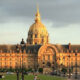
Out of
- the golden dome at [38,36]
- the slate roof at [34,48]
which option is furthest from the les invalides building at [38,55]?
the golden dome at [38,36]

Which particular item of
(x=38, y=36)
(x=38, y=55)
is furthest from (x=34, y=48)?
(x=38, y=36)

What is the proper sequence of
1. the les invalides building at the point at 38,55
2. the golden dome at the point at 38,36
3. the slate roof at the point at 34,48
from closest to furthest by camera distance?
the les invalides building at the point at 38,55 < the slate roof at the point at 34,48 < the golden dome at the point at 38,36

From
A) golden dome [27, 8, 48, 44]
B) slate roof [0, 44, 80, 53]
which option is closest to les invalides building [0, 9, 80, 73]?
slate roof [0, 44, 80, 53]

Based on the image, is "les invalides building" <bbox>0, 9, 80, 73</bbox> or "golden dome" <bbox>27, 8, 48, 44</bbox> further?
"golden dome" <bbox>27, 8, 48, 44</bbox>

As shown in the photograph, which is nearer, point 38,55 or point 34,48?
point 38,55

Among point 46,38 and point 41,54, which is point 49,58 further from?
point 46,38

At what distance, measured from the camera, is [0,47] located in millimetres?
171000

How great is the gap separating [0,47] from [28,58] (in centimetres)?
1008

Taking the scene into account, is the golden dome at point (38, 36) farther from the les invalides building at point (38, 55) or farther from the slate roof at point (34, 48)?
the les invalides building at point (38, 55)

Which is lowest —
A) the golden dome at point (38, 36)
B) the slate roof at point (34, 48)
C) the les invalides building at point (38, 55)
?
the les invalides building at point (38, 55)

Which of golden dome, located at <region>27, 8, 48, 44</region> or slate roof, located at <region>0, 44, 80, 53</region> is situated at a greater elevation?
golden dome, located at <region>27, 8, 48, 44</region>

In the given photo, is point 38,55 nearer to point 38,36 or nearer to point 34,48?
point 34,48

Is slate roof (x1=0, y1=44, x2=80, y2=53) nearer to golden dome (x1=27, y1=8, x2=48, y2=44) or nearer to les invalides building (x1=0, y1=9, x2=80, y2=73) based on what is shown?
les invalides building (x1=0, y1=9, x2=80, y2=73)

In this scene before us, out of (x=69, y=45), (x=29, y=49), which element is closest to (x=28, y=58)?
(x=29, y=49)
